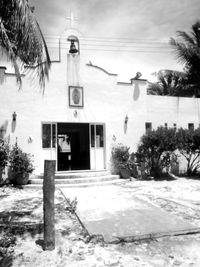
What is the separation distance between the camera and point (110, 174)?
10.9m

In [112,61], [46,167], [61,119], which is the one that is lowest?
[46,167]

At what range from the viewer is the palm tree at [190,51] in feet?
47.5

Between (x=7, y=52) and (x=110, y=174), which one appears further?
(x=110, y=174)

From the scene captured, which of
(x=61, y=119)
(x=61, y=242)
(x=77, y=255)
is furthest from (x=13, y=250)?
(x=61, y=119)

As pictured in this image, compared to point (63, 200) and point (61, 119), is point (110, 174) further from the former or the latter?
point (63, 200)

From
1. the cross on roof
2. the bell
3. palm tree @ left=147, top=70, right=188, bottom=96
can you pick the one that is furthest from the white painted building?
palm tree @ left=147, top=70, right=188, bottom=96

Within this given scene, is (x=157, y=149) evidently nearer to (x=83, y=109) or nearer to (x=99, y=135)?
(x=99, y=135)

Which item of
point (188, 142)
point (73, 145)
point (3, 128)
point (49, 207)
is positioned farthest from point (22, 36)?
point (73, 145)

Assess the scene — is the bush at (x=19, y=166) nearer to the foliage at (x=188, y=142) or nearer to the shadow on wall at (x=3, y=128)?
the shadow on wall at (x=3, y=128)

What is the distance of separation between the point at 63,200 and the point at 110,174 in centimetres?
424

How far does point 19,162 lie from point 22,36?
5514 mm

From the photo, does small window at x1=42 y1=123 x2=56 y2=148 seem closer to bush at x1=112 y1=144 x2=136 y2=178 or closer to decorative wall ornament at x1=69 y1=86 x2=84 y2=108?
decorative wall ornament at x1=69 y1=86 x2=84 y2=108

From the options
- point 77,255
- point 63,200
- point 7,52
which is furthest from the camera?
point 63,200

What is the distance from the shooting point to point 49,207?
3.79 m
